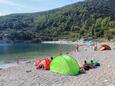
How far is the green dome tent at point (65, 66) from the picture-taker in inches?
833

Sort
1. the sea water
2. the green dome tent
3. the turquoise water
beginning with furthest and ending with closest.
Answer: the turquoise water < the sea water < the green dome tent

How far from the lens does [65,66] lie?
845 inches

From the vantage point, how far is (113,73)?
1820 centimetres

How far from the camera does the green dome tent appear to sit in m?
21.2

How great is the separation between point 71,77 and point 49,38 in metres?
178

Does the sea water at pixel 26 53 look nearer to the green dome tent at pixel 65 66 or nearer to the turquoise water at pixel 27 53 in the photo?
the turquoise water at pixel 27 53

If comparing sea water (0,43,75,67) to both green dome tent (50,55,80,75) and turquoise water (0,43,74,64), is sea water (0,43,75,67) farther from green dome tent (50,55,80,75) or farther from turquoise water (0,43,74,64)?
green dome tent (50,55,80,75)

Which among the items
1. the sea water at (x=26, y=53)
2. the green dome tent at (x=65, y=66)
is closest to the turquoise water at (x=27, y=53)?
the sea water at (x=26, y=53)

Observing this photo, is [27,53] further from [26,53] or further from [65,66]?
[65,66]

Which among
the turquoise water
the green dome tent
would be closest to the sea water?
the turquoise water

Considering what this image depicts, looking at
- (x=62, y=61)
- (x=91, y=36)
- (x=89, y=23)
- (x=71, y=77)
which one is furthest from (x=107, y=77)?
(x=89, y=23)

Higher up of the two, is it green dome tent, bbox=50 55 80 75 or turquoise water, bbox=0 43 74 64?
green dome tent, bbox=50 55 80 75

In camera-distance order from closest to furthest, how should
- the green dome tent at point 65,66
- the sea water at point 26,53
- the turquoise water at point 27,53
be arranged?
Result: the green dome tent at point 65,66
the sea water at point 26,53
the turquoise water at point 27,53

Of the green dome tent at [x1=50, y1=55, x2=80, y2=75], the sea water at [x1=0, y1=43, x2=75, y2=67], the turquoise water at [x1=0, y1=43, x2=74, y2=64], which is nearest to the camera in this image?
the green dome tent at [x1=50, y1=55, x2=80, y2=75]
